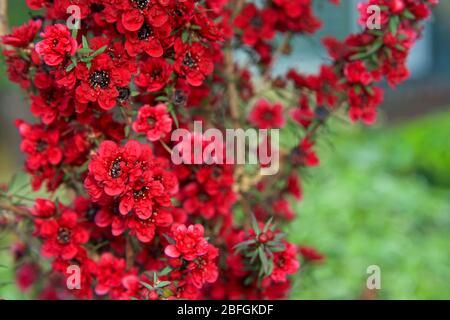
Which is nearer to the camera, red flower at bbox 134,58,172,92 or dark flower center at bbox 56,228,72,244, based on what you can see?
red flower at bbox 134,58,172,92

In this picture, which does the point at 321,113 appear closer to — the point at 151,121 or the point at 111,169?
the point at 151,121

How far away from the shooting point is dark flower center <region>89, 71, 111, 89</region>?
4.47 feet

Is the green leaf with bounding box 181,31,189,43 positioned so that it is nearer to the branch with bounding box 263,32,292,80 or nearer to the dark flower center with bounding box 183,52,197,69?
the dark flower center with bounding box 183,52,197,69

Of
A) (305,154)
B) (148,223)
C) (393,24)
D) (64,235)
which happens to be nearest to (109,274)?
(64,235)

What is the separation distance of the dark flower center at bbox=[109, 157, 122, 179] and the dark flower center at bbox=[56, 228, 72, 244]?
352 mm

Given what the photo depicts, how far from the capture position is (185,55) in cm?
146

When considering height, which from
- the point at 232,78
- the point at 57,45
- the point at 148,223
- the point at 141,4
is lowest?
the point at 148,223

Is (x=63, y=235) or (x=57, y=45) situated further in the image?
(x=63, y=235)

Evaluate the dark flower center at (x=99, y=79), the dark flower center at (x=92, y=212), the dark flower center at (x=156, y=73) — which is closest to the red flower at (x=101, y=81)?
the dark flower center at (x=99, y=79)

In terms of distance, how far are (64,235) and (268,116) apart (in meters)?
0.84

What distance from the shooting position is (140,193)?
1372 mm

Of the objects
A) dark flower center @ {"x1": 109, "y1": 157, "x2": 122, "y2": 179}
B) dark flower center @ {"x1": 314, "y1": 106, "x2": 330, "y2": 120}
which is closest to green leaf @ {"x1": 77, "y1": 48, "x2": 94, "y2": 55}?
dark flower center @ {"x1": 109, "y1": 157, "x2": 122, "y2": 179}
